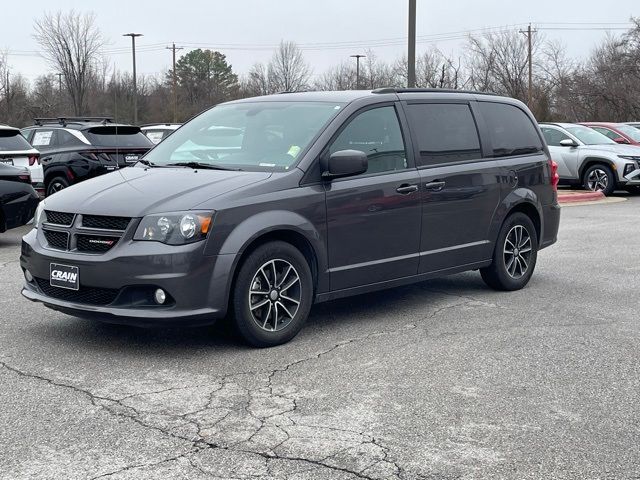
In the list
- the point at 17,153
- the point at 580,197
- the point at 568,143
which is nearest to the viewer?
the point at 17,153

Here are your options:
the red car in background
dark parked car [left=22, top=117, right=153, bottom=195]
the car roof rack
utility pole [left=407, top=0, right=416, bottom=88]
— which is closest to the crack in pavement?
dark parked car [left=22, top=117, right=153, bottom=195]

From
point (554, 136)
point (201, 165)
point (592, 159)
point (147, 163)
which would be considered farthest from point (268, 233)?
point (554, 136)

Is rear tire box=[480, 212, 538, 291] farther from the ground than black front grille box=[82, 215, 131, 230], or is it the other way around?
black front grille box=[82, 215, 131, 230]

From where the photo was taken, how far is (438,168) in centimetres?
708

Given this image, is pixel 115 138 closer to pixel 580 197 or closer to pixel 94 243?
pixel 580 197

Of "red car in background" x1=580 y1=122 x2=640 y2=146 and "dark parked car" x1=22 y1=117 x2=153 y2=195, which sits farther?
"red car in background" x1=580 y1=122 x2=640 y2=146

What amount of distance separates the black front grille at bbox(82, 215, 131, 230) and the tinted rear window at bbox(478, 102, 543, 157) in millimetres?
3647

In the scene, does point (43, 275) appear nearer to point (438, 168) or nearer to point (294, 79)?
point (438, 168)

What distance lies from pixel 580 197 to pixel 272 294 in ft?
46.6

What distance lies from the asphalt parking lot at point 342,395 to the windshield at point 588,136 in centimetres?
1379

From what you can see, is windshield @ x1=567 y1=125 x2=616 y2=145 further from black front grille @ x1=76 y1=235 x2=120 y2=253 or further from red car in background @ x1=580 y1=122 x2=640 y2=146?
black front grille @ x1=76 y1=235 x2=120 y2=253

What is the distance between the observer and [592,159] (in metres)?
20.0

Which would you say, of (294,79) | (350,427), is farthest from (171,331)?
(294,79)

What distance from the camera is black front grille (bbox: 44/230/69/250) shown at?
580 cm
